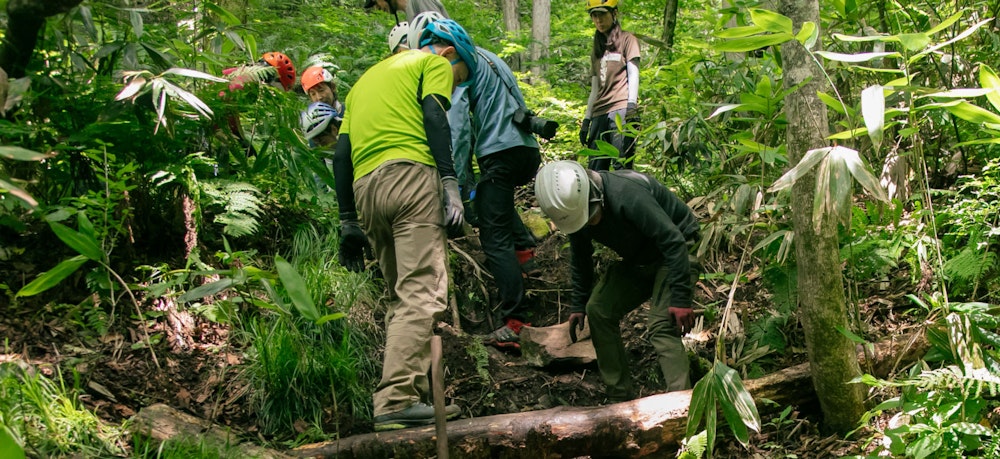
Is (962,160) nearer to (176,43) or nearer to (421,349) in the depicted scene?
(421,349)

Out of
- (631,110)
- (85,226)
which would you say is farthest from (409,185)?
(631,110)

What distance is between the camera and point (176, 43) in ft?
15.0

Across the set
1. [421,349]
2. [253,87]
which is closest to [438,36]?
[253,87]

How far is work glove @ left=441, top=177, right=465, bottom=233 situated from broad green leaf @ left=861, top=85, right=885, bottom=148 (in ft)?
7.25

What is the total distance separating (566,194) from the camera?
405 centimetres

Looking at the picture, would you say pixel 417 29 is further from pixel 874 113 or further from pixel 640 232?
pixel 874 113

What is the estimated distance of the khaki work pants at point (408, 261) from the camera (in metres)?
3.84

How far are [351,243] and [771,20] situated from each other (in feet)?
9.32

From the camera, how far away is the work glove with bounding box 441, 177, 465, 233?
163 inches

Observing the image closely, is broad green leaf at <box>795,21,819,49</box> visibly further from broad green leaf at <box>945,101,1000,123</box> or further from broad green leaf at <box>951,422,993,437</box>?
broad green leaf at <box>951,422,993,437</box>

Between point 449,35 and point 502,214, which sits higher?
point 449,35

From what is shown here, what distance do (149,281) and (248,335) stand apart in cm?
66

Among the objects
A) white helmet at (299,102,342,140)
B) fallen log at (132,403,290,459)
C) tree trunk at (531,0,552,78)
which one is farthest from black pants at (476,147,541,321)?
tree trunk at (531,0,552,78)

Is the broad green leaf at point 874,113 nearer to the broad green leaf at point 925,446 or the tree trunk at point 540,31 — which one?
A: the broad green leaf at point 925,446
